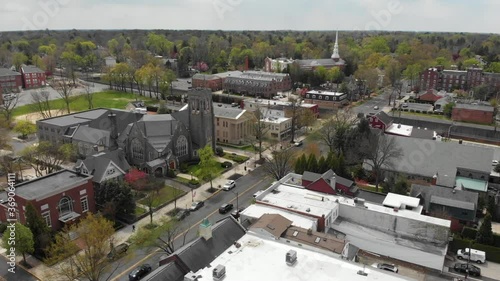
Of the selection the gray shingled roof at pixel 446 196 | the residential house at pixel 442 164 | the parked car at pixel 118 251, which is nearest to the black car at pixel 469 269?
the gray shingled roof at pixel 446 196

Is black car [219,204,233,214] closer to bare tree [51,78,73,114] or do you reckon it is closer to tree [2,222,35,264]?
tree [2,222,35,264]

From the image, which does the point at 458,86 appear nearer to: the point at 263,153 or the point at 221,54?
the point at 263,153

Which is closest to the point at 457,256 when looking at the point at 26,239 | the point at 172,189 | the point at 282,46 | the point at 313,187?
the point at 313,187

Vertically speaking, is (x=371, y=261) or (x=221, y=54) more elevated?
(x=221, y=54)

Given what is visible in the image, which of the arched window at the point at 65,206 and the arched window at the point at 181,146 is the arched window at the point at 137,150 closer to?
the arched window at the point at 181,146

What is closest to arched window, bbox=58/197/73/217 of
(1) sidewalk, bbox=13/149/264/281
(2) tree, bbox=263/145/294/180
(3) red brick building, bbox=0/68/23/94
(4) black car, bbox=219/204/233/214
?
(1) sidewalk, bbox=13/149/264/281

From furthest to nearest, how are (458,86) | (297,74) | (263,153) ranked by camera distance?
(297,74) < (458,86) < (263,153)
